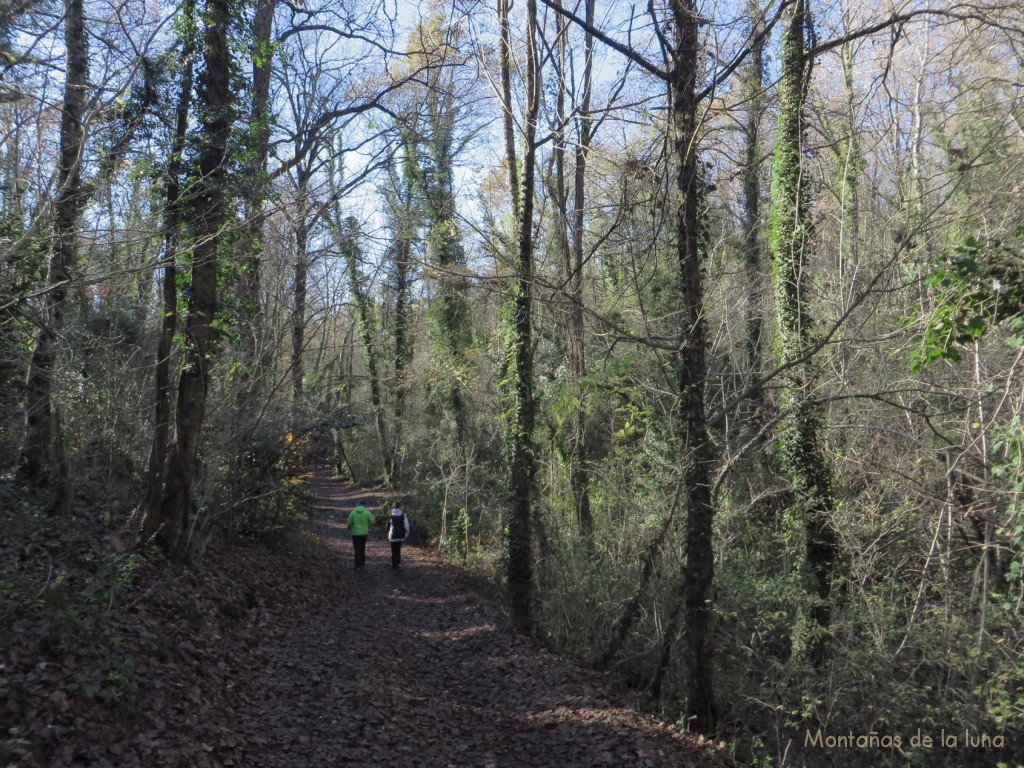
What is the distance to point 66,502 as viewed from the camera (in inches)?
373

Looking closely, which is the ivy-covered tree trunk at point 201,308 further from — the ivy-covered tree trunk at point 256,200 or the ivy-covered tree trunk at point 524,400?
the ivy-covered tree trunk at point 524,400

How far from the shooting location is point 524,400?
1170cm

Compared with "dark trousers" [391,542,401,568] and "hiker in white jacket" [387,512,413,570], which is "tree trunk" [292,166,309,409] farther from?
"dark trousers" [391,542,401,568]

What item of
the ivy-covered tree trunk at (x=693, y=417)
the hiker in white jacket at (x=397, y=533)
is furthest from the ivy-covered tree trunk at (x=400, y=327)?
the ivy-covered tree trunk at (x=693, y=417)

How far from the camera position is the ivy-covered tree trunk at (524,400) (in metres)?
10.8

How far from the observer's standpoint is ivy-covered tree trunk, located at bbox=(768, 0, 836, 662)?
10164mm

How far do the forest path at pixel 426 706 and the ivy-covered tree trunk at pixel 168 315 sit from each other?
2655 millimetres

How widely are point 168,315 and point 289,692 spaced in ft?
18.8

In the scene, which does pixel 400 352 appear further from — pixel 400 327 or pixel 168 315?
pixel 168 315

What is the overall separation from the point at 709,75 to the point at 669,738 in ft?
24.4

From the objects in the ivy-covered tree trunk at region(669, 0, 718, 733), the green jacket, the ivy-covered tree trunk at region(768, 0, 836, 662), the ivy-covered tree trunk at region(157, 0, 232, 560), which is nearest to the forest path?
the ivy-covered tree trunk at region(669, 0, 718, 733)

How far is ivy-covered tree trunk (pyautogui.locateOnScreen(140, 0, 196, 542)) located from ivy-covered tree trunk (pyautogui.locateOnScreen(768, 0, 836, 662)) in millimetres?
8914

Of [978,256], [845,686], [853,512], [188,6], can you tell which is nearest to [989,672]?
[845,686]

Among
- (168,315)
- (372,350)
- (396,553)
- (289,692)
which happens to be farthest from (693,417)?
(372,350)
